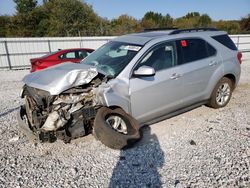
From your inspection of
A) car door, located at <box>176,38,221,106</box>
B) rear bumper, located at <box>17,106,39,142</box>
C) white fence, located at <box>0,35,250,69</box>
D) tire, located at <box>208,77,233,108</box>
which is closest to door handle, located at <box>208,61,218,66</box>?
car door, located at <box>176,38,221,106</box>

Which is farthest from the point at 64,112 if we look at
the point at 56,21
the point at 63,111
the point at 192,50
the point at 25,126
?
the point at 56,21

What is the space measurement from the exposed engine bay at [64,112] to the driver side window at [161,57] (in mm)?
863

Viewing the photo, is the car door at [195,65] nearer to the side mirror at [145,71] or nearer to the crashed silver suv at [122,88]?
the crashed silver suv at [122,88]

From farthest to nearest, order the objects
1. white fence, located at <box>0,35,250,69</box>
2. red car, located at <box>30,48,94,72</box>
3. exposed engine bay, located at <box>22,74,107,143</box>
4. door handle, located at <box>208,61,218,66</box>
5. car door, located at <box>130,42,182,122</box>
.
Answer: white fence, located at <box>0,35,250,69</box> → red car, located at <box>30,48,94,72</box> → door handle, located at <box>208,61,218,66</box> → car door, located at <box>130,42,182,122</box> → exposed engine bay, located at <box>22,74,107,143</box>

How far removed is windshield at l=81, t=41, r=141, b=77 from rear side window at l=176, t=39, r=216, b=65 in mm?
887

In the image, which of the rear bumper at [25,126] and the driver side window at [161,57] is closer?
the rear bumper at [25,126]

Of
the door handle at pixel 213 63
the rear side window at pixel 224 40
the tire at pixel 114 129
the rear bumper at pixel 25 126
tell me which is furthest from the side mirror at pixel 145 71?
the rear side window at pixel 224 40

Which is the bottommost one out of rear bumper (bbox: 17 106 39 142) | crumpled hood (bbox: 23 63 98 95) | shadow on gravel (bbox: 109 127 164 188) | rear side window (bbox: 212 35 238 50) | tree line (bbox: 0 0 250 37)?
shadow on gravel (bbox: 109 127 164 188)

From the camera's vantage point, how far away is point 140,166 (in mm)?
3057

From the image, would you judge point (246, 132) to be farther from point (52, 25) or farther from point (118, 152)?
point (52, 25)

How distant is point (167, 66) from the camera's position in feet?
12.8

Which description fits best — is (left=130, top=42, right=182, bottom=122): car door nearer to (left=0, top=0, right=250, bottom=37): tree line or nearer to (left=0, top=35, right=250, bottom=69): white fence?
(left=0, top=35, right=250, bottom=69): white fence

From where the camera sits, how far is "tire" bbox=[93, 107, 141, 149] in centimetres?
328

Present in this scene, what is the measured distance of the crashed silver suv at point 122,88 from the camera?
327 centimetres
